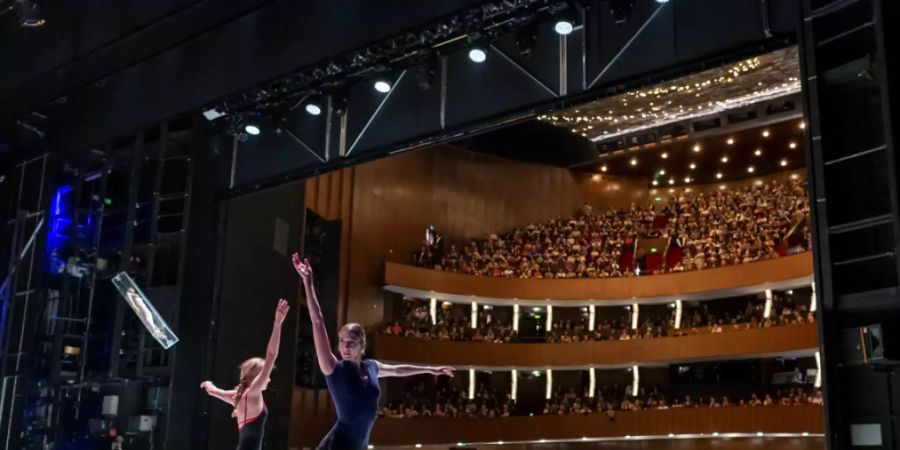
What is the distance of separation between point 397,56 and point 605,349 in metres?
20.2

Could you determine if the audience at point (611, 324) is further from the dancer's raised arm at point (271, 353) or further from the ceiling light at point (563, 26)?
the dancer's raised arm at point (271, 353)

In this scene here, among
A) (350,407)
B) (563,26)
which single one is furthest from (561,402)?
(350,407)

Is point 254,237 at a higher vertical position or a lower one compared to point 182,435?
higher

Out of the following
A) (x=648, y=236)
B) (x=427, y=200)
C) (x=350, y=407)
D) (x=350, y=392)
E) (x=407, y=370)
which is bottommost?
(x=350, y=407)

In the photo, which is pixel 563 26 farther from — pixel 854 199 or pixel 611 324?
pixel 611 324

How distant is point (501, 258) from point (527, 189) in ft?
16.6

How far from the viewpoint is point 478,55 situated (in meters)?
11.0

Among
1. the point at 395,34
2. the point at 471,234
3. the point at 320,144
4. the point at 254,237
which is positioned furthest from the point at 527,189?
the point at 395,34

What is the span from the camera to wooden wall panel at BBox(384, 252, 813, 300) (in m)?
27.1

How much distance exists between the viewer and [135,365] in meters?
12.8

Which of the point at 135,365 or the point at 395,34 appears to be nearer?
the point at 395,34

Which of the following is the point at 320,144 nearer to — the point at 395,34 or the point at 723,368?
the point at 395,34

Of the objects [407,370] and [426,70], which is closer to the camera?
[407,370]

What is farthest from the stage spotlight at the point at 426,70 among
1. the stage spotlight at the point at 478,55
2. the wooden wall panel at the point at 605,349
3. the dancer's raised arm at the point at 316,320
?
the wooden wall panel at the point at 605,349
